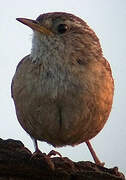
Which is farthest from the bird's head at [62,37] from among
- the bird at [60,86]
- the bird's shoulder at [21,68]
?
the bird's shoulder at [21,68]

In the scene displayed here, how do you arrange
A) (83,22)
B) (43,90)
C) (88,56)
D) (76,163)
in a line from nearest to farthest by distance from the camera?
(76,163), (43,90), (88,56), (83,22)

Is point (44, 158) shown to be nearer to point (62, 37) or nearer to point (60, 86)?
point (60, 86)

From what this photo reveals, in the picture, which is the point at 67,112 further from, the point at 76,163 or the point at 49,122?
the point at 76,163

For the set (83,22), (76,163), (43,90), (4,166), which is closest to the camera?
(4,166)

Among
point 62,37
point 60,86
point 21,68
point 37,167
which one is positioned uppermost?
point 62,37

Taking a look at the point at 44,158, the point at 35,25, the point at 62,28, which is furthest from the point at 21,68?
the point at 44,158

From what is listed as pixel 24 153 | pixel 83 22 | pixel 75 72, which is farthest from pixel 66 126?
pixel 83 22

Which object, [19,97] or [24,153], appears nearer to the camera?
[24,153]

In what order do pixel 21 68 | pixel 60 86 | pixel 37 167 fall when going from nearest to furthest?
pixel 37 167, pixel 60 86, pixel 21 68
